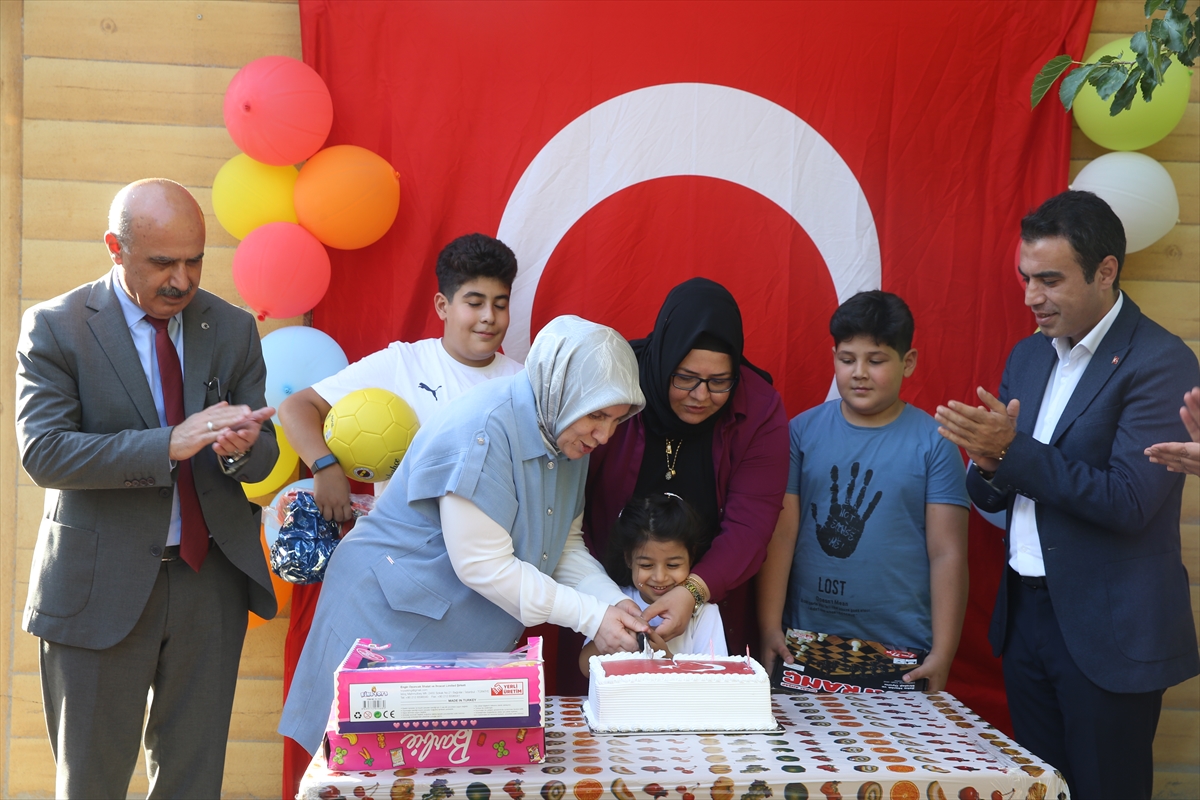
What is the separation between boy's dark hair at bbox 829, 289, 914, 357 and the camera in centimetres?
269

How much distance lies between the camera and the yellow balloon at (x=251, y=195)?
2.91m

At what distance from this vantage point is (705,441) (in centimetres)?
255

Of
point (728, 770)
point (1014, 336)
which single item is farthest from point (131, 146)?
point (1014, 336)

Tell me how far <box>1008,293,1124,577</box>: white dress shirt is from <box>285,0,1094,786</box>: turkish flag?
0.63m

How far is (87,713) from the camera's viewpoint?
2178 millimetres

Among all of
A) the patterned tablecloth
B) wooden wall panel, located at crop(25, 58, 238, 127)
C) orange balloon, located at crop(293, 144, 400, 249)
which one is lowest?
the patterned tablecloth

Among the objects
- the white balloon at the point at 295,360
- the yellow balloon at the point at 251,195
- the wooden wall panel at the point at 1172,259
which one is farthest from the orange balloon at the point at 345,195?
the wooden wall panel at the point at 1172,259

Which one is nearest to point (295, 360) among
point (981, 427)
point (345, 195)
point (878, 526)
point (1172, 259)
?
point (345, 195)

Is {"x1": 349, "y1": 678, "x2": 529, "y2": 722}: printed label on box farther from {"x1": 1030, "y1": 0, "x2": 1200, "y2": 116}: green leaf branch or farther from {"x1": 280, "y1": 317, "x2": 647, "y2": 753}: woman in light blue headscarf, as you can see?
{"x1": 1030, "y1": 0, "x2": 1200, "y2": 116}: green leaf branch

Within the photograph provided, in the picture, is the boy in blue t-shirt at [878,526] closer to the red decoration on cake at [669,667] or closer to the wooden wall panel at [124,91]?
the red decoration on cake at [669,667]

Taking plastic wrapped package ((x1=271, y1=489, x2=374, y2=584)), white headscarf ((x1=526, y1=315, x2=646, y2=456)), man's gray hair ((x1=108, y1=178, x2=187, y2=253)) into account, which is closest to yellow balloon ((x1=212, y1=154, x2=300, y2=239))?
man's gray hair ((x1=108, y1=178, x2=187, y2=253))

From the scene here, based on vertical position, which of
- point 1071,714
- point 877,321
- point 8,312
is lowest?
point 1071,714

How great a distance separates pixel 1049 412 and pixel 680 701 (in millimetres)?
1408

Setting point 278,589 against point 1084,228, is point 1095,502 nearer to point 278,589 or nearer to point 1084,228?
point 1084,228
